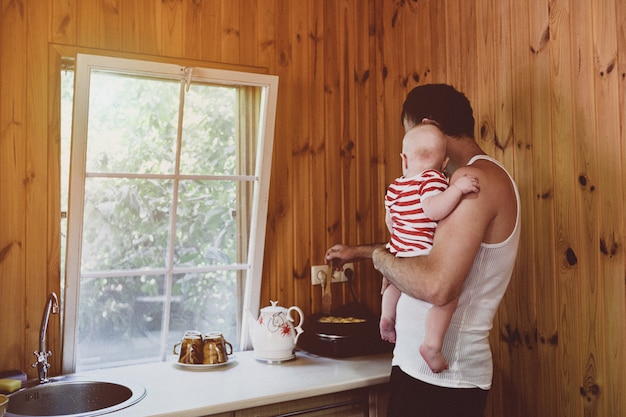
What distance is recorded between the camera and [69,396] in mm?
2010

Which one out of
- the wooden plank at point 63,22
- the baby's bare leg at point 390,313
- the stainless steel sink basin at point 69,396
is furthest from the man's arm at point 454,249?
the wooden plank at point 63,22

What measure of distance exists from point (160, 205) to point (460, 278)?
131 cm

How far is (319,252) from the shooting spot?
2.67 m

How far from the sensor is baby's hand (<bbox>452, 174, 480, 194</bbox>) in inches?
60.1

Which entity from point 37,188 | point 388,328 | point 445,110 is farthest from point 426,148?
point 37,188

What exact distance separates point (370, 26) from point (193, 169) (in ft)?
4.02

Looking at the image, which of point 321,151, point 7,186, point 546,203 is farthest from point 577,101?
point 7,186

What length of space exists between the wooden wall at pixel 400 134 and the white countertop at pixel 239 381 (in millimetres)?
376

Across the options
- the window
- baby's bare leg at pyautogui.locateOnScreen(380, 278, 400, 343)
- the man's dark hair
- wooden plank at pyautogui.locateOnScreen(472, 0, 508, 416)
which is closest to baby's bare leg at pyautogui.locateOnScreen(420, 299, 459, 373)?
baby's bare leg at pyautogui.locateOnScreen(380, 278, 400, 343)

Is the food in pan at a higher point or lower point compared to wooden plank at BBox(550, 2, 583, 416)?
lower

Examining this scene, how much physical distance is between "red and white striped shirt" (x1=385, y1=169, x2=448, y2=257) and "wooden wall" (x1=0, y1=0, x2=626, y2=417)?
59cm

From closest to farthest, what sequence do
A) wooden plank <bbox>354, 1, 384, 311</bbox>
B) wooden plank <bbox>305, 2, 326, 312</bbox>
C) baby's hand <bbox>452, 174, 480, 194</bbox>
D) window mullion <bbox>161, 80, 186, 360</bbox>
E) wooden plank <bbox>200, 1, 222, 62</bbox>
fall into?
baby's hand <bbox>452, 174, 480, 194</bbox>, window mullion <bbox>161, 80, 186, 360</bbox>, wooden plank <bbox>200, 1, 222, 62</bbox>, wooden plank <bbox>305, 2, 326, 312</bbox>, wooden plank <bbox>354, 1, 384, 311</bbox>

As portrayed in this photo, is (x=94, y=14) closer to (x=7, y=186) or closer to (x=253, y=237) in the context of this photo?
(x=7, y=186)

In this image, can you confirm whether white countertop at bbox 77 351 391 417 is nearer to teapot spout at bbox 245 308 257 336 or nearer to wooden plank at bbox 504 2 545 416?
teapot spout at bbox 245 308 257 336
